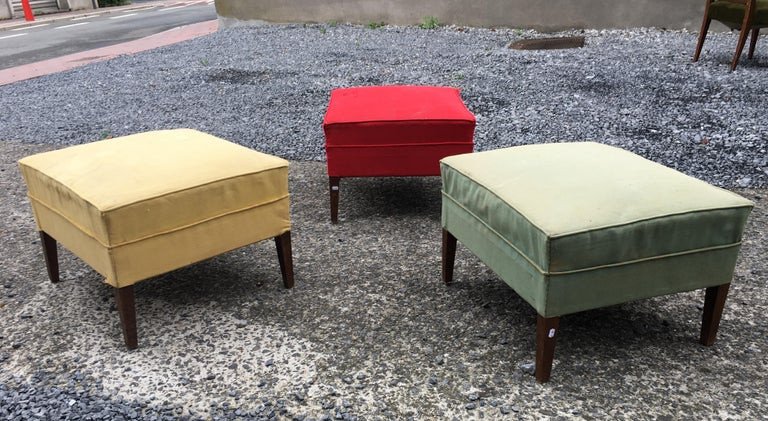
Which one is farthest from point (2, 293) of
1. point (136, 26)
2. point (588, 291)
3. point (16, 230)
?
point (136, 26)

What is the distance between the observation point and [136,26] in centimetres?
1181

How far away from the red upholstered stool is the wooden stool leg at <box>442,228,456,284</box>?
575mm

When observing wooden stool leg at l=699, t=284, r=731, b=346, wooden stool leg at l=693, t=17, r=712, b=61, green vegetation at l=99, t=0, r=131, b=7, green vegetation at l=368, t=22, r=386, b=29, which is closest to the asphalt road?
green vegetation at l=99, t=0, r=131, b=7

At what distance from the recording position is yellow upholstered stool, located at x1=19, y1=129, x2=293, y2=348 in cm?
175

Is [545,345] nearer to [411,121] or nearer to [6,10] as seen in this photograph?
[411,121]

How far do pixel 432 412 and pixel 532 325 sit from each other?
1.75 ft

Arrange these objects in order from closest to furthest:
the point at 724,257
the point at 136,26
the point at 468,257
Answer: the point at 724,257 < the point at 468,257 < the point at 136,26

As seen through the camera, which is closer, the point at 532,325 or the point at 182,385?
the point at 182,385

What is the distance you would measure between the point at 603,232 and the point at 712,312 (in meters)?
0.52

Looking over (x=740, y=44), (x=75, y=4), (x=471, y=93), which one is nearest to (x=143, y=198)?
(x=471, y=93)

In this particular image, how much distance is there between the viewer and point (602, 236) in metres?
1.52

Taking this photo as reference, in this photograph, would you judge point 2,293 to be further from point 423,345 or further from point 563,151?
point 563,151

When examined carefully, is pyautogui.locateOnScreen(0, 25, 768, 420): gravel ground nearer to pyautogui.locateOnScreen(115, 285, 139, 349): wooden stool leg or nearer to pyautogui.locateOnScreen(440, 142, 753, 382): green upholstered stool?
pyautogui.locateOnScreen(115, 285, 139, 349): wooden stool leg

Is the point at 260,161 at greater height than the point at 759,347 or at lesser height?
greater
